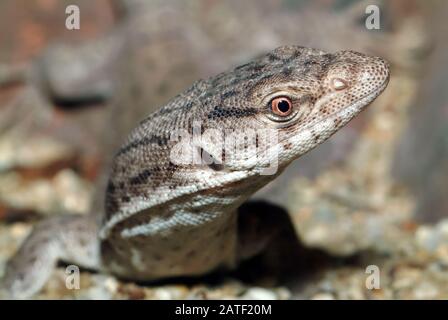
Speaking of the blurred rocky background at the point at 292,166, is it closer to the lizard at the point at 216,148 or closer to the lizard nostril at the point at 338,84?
the lizard at the point at 216,148

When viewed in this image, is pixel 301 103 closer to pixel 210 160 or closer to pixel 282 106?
pixel 282 106

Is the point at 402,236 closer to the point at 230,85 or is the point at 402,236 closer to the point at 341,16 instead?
the point at 230,85

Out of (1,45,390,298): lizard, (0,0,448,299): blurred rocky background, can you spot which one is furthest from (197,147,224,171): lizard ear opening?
(0,0,448,299): blurred rocky background

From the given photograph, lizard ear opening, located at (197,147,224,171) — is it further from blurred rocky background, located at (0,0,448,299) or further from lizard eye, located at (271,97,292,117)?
blurred rocky background, located at (0,0,448,299)

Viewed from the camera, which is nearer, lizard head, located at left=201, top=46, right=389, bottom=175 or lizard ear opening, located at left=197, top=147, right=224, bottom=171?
lizard head, located at left=201, top=46, right=389, bottom=175

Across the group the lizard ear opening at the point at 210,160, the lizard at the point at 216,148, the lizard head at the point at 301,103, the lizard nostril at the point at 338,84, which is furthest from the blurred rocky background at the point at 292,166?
the lizard nostril at the point at 338,84

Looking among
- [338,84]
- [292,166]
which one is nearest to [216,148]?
[338,84]

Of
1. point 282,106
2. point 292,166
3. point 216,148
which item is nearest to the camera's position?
point 282,106
